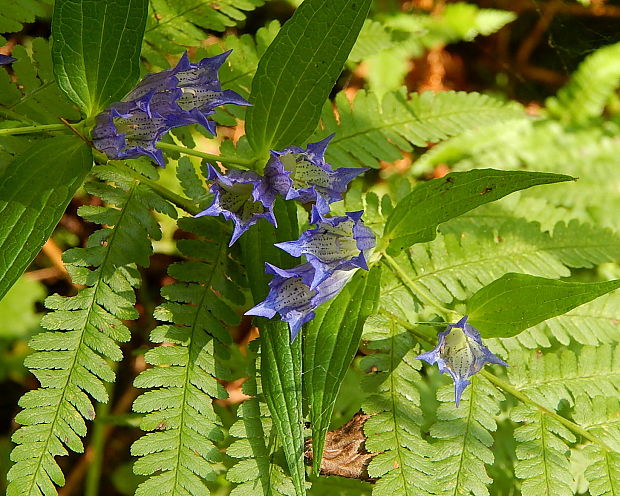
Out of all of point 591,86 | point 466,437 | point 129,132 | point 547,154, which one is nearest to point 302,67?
point 129,132

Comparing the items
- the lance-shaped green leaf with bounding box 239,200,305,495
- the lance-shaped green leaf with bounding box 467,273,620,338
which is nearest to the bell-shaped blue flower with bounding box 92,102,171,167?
the lance-shaped green leaf with bounding box 239,200,305,495

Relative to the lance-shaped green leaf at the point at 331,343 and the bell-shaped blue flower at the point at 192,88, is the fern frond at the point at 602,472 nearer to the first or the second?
the lance-shaped green leaf at the point at 331,343

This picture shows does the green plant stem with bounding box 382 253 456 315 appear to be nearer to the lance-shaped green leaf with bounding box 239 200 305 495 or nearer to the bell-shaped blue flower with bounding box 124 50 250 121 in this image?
the lance-shaped green leaf with bounding box 239 200 305 495

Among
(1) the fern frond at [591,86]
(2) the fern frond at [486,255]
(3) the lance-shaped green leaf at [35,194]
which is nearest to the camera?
(3) the lance-shaped green leaf at [35,194]

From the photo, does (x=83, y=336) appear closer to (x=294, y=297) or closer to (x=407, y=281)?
(x=294, y=297)

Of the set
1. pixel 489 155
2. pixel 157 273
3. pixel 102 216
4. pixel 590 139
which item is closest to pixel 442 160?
pixel 489 155

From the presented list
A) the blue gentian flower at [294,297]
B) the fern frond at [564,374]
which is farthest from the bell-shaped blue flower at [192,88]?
the fern frond at [564,374]
